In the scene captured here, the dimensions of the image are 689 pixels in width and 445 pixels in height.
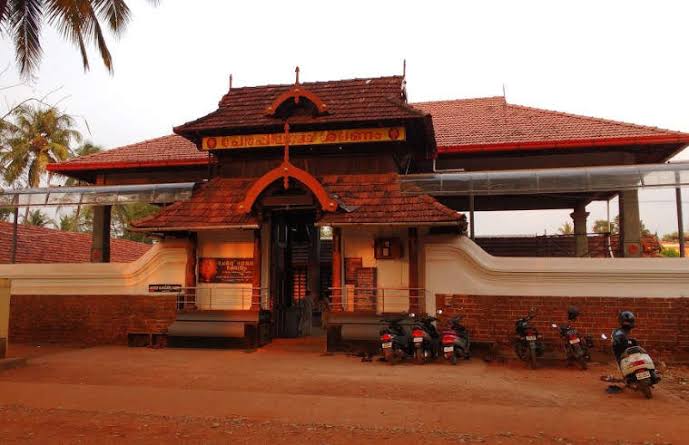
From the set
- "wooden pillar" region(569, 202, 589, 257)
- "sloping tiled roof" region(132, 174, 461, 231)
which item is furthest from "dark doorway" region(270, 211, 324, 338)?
"wooden pillar" region(569, 202, 589, 257)

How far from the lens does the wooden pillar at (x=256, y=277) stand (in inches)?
430

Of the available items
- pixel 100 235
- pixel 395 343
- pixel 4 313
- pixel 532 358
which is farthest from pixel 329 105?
pixel 100 235

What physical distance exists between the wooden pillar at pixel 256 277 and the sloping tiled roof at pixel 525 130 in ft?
18.1

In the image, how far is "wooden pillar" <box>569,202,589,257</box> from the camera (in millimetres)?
15383

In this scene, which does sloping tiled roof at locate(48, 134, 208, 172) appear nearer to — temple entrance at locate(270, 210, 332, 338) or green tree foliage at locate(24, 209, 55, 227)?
temple entrance at locate(270, 210, 332, 338)

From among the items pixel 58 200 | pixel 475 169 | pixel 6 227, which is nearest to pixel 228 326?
pixel 58 200

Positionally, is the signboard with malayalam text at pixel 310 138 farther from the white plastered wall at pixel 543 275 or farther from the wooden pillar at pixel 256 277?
the white plastered wall at pixel 543 275

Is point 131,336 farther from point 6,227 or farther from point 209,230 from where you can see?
point 6,227

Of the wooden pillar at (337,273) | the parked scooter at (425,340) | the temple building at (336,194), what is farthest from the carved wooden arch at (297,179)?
the parked scooter at (425,340)

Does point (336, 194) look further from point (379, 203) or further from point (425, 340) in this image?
point (425, 340)

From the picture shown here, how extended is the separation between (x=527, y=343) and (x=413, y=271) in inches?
99.0

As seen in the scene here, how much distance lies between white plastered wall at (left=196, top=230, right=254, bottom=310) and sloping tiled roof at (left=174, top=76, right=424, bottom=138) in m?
2.32

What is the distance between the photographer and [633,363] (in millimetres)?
6734

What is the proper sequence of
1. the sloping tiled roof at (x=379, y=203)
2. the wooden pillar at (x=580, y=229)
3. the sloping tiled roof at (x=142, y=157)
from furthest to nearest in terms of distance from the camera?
1. the wooden pillar at (x=580, y=229)
2. the sloping tiled roof at (x=142, y=157)
3. the sloping tiled roof at (x=379, y=203)
